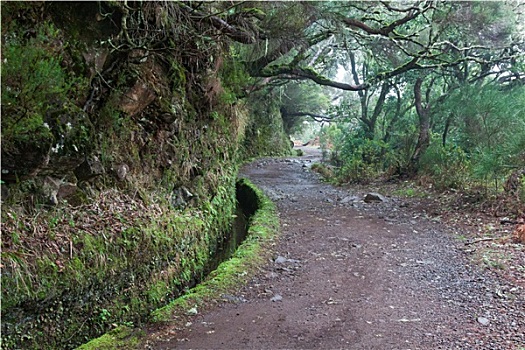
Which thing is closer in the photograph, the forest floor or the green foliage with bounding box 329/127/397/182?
the forest floor

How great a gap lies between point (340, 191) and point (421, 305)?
7507mm

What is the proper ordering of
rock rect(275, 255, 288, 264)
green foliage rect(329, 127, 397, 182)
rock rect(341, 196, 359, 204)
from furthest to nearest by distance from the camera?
green foliage rect(329, 127, 397, 182), rock rect(341, 196, 359, 204), rock rect(275, 255, 288, 264)

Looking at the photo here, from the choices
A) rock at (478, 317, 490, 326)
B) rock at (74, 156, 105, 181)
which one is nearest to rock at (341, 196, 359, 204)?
rock at (478, 317, 490, 326)

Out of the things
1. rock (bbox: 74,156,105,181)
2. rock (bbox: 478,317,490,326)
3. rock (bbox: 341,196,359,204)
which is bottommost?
rock (bbox: 478,317,490,326)

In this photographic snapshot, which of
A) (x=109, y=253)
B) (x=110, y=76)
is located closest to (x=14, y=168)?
(x=109, y=253)

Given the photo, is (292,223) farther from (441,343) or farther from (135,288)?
(441,343)

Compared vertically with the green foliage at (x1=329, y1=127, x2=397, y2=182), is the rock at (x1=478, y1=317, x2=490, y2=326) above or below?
below

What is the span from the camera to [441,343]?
133 inches

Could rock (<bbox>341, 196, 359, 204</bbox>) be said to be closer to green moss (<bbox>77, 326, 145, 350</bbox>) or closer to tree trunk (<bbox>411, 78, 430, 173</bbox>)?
tree trunk (<bbox>411, 78, 430, 173</bbox>)

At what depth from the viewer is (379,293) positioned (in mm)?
4449

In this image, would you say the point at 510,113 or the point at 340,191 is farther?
the point at 340,191

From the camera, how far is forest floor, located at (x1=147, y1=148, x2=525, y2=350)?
351 centimetres

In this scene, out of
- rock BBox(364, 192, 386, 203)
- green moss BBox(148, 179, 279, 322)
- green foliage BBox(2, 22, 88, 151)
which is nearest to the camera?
green foliage BBox(2, 22, 88, 151)

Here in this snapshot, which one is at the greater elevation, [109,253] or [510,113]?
[510,113]
